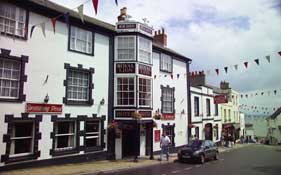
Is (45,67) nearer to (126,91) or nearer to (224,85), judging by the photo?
(126,91)

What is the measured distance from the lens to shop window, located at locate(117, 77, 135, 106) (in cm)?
1872

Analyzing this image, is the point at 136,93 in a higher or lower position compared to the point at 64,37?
lower

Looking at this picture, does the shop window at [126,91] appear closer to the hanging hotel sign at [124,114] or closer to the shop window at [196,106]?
the hanging hotel sign at [124,114]

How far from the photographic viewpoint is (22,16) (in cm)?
1352

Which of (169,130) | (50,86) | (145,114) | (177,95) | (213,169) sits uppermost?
(177,95)

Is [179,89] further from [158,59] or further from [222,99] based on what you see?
[222,99]

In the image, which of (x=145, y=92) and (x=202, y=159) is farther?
(x=145, y=92)

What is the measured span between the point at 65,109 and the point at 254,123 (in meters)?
73.9

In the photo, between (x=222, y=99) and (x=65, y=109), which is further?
(x=222, y=99)

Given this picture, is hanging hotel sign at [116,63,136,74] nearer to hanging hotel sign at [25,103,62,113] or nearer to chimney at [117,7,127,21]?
chimney at [117,7,127,21]

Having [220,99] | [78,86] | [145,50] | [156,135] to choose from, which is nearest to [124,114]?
[78,86]

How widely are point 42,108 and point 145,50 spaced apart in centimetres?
935

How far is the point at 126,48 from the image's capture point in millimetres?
19172

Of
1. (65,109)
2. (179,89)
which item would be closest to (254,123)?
(179,89)
